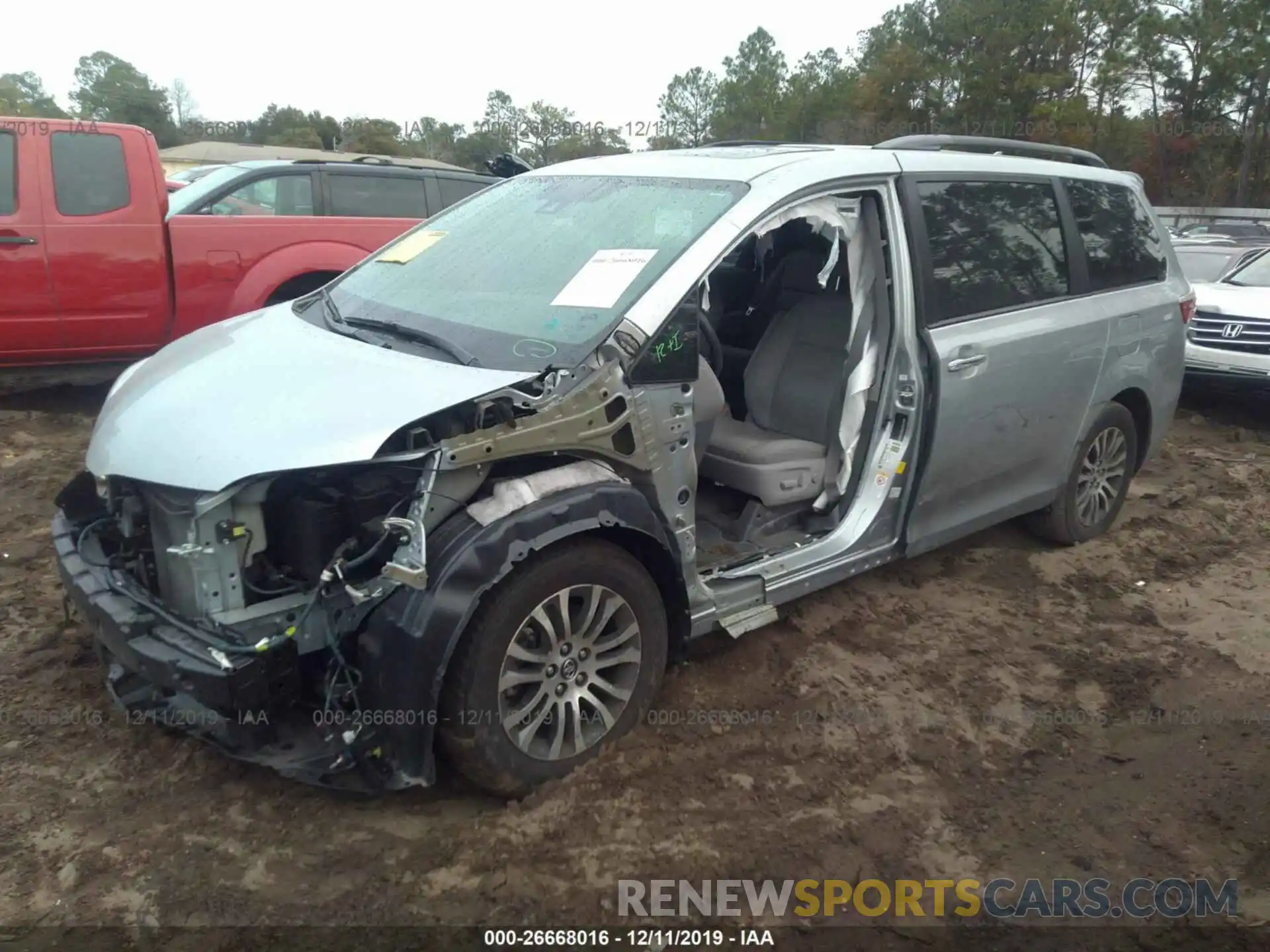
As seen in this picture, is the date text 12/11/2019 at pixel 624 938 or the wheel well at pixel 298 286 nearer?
the date text 12/11/2019 at pixel 624 938

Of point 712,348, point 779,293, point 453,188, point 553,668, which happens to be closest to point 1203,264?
point 453,188

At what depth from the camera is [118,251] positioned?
6176mm

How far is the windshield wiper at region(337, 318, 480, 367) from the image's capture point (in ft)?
9.50

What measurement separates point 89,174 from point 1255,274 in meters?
9.70

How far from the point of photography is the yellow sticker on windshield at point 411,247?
148 inches

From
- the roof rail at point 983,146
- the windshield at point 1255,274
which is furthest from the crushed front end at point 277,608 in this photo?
the windshield at point 1255,274

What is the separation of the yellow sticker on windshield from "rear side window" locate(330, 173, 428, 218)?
3682 mm

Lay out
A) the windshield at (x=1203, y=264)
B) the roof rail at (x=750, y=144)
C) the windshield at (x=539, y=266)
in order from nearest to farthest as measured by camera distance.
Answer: the windshield at (x=539, y=266) → the roof rail at (x=750, y=144) → the windshield at (x=1203, y=264)

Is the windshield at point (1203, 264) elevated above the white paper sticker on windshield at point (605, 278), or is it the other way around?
the white paper sticker on windshield at point (605, 278)

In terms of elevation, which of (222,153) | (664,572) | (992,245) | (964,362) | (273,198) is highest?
(222,153)

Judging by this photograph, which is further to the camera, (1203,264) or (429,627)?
(1203,264)

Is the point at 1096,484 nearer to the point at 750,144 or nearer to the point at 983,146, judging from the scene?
the point at 983,146

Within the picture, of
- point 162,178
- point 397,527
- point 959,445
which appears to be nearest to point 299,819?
point 397,527

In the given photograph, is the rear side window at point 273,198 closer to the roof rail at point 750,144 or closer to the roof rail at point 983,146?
the roof rail at point 750,144
